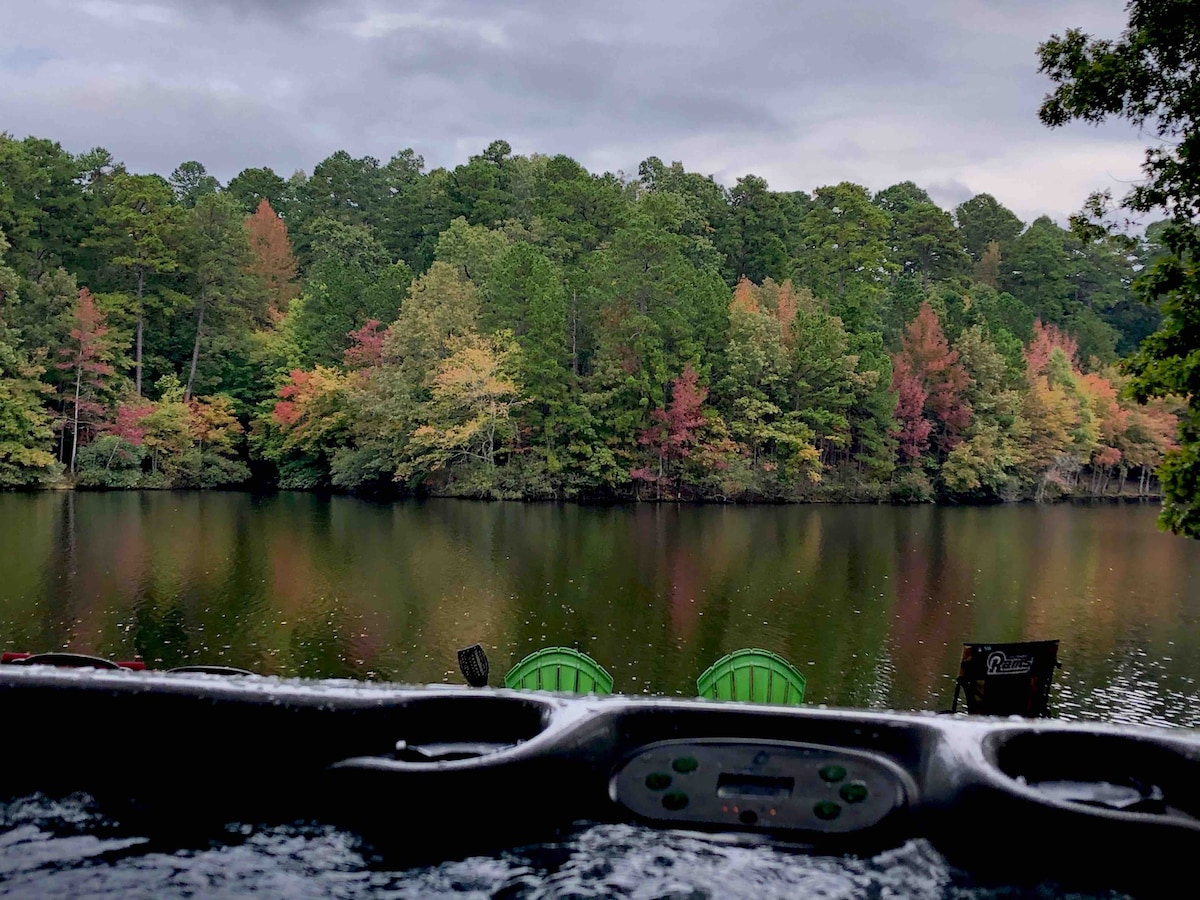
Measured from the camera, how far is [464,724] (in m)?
4.09

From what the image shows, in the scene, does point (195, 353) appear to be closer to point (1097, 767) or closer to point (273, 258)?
point (273, 258)

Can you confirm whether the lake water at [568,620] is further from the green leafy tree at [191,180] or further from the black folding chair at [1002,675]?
the green leafy tree at [191,180]

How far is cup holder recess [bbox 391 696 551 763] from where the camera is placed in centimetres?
402

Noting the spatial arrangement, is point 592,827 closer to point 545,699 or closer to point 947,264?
point 545,699

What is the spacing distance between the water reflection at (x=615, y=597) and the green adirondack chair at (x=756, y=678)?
3285mm

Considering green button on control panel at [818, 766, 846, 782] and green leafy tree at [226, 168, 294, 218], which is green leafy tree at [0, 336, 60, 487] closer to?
green leafy tree at [226, 168, 294, 218]

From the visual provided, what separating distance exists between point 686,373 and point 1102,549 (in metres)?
16.3

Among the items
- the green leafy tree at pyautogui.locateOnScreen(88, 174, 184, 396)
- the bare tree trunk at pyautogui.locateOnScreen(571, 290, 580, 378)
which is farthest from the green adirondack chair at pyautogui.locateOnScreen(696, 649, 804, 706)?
the green leafy tree at pyautogui.locateOnScreen(88, 174, 184, 396)

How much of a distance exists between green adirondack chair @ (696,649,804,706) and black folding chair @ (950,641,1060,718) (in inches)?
70.8

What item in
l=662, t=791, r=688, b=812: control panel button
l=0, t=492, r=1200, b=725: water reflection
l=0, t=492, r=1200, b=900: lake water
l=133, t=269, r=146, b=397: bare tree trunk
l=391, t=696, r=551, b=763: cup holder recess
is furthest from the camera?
l=133, t=269, r=146, b=397: bare tree trunk

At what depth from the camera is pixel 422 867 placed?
11.9ft

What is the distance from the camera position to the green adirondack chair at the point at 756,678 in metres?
8.04

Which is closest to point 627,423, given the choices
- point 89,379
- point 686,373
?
point 686,373

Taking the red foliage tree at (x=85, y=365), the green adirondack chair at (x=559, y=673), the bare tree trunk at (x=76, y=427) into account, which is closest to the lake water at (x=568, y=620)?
the green adirondack chair at (x=559, y=673)
